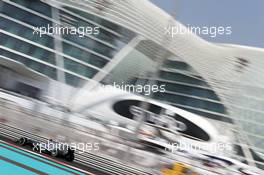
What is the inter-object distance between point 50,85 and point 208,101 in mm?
14960

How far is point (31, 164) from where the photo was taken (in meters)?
8.95

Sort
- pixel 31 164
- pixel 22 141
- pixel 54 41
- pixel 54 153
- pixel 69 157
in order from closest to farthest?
pixel 31 164 → pixel 69 157 → pixel 54 153 → pixel 22 141 → pixel 54 41

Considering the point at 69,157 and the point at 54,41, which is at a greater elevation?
the point at 54,41

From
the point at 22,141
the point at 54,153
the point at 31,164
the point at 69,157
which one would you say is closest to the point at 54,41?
the point at 22,141

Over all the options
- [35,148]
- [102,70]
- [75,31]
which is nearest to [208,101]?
[102,70]

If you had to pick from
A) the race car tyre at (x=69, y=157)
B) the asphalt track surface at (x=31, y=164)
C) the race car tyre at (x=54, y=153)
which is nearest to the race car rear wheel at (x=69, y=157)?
the race car tyre at (x=69, y=157)

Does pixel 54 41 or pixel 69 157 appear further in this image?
pixel 54 41

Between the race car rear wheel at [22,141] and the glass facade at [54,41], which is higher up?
the glass facade at [54,41]

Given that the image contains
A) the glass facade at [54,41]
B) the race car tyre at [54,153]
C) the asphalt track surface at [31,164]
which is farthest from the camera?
the glass facade at [54,41]

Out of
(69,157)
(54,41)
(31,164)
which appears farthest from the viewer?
(54,41)

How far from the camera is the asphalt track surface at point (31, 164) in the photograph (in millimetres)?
7953

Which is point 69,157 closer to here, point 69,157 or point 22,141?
point 69,157

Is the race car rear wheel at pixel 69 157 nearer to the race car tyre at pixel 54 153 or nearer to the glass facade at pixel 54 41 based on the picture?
the race car tyre at pixel 54 153

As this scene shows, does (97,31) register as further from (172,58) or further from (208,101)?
(208,101)
